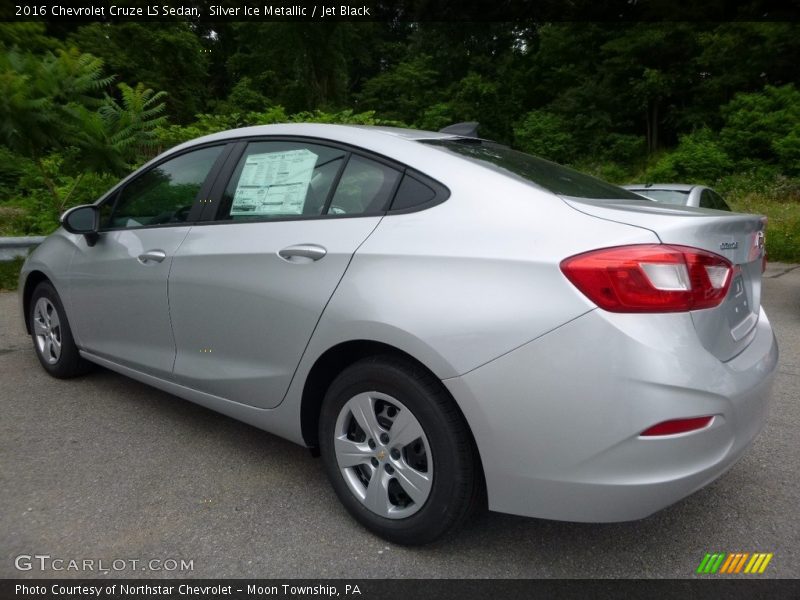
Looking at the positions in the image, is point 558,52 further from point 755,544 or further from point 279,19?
point 755,544

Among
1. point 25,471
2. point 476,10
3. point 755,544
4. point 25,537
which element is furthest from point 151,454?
point 476,10

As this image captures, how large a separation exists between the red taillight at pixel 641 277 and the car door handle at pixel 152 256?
2.08 metres

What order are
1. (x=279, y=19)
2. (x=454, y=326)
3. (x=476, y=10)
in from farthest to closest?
(x=476, y=10) → (x=279, y=19) → (x=454, y=326)

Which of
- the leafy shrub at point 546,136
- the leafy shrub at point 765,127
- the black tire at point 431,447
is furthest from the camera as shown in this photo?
the leafy shrub at point 546,136

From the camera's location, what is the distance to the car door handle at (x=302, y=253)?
246cm

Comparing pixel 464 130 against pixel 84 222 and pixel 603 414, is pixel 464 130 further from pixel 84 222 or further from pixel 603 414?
pixel 84 222

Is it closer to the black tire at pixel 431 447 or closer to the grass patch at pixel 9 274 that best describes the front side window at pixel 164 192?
the black tire at pixel 431 447

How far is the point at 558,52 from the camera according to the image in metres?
32.2

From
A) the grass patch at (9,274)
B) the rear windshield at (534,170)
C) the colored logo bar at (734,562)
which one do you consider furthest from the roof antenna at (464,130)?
the grass patch at (9,274)

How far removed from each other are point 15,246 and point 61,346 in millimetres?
5838

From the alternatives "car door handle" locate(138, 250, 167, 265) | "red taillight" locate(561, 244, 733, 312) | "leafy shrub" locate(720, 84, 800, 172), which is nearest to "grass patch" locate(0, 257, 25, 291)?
"car door handle" locate(138, 250, 167, 265)

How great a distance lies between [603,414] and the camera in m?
1.85

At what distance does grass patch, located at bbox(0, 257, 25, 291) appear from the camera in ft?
26.4
